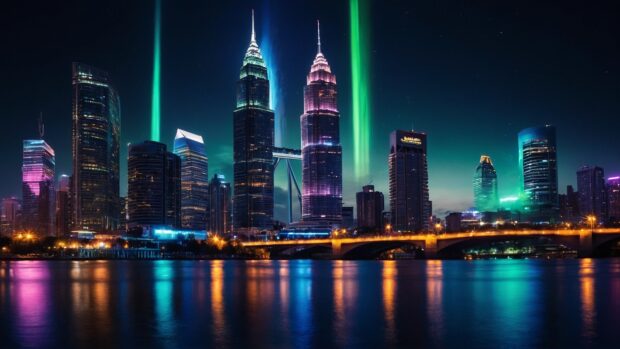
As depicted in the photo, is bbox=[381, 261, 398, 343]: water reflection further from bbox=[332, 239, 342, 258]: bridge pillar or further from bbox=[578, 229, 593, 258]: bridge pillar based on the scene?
bbox=[332, 239, 342, 258]: bridge pillar

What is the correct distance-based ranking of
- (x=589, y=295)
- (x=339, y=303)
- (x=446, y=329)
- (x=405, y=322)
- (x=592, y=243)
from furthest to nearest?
(x=592, y=243), (x=589, y=295), (x=339, y=303), (x=405, y=322), (x=446, y=329)

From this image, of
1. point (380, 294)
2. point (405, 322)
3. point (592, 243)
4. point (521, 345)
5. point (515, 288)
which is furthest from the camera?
point (592, 243)

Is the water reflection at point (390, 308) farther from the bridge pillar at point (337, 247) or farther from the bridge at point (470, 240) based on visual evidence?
the bridge pillar at point (337, 247)

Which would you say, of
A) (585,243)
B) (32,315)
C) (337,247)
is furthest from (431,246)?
(32,315)

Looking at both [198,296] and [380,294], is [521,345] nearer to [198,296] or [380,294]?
[380,294]

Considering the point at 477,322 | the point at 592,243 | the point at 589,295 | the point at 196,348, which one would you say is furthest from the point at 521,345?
the point at 592,243

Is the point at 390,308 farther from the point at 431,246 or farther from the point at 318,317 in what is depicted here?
the point at 431,246
